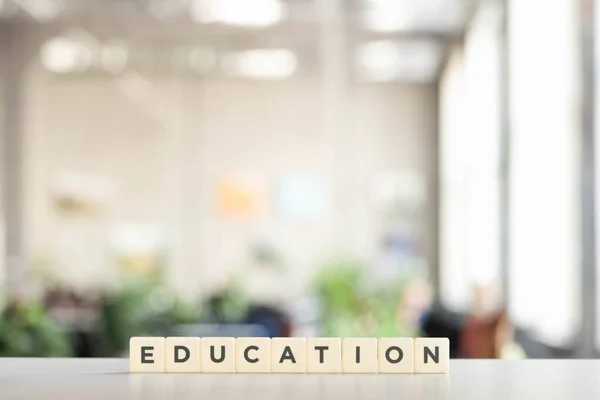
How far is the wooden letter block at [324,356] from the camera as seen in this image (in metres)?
1.01

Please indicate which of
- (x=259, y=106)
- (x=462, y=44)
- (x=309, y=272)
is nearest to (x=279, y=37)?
(x=259, y=106)

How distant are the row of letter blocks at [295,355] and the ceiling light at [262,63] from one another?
10636 mm

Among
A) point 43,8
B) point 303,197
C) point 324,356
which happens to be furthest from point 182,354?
point 303,197

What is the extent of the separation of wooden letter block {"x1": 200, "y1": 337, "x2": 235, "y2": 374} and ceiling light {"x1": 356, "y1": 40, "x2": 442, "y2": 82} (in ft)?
33.9

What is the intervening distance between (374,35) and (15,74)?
468 cm

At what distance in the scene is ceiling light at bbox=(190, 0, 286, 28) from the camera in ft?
32.4

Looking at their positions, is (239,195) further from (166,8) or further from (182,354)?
(182,354)

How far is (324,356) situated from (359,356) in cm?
4

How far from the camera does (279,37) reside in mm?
11312

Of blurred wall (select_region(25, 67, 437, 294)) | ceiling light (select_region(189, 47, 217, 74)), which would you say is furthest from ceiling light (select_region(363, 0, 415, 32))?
ceiling light (select_region(189, 47, 217, 74))

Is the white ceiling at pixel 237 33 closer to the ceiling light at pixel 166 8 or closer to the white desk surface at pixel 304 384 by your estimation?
the ceiling light at pixel 166 8

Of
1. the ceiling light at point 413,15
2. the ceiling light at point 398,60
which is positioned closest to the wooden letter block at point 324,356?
the ceiling light at point 413,15

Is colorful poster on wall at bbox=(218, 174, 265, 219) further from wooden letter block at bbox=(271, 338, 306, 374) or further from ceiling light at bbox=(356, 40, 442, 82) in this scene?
wooden letter block at bbox=(271, 338, 306, 374)

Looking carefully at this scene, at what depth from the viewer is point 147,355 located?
3.41ft
